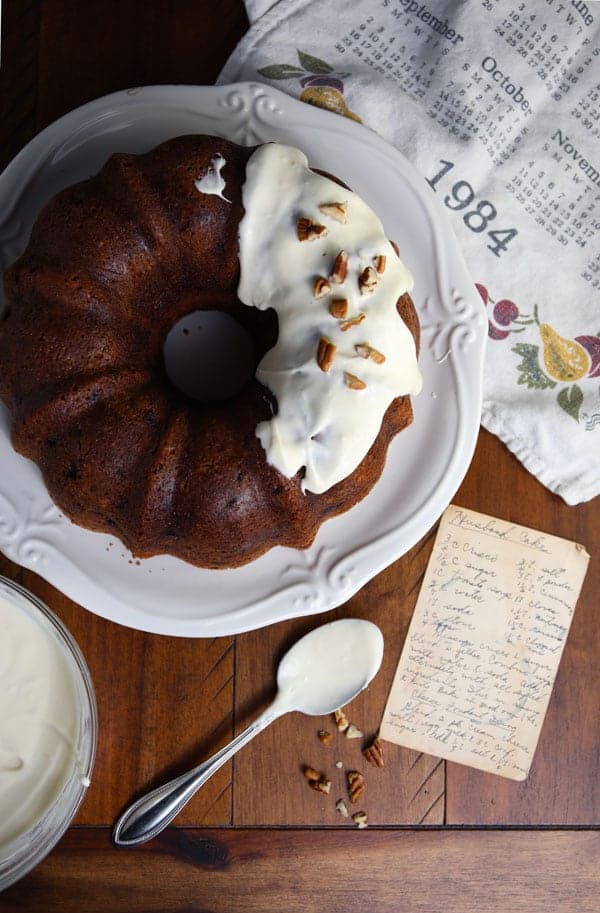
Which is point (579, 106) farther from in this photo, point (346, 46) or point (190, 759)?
point (190, 759)

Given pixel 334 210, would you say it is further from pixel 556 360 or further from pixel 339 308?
pixel 556 360

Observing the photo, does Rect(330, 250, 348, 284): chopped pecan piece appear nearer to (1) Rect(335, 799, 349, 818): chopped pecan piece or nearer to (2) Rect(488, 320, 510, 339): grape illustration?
(2) Rect(488, 320, 510, 339): grape illustration

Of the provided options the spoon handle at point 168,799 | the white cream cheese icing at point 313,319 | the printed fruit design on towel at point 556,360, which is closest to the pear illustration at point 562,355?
the printed fruit design on towel at point 556,360

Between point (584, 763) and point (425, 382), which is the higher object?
point (425, 382)

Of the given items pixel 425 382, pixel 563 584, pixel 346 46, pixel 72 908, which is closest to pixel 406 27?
pixel 346 46

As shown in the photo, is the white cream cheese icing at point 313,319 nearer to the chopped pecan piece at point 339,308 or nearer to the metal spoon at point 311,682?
the chopped pecan piece at point 339,308

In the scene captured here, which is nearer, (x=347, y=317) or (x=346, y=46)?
(x=347, y=317)

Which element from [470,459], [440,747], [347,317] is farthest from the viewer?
[440,747]
